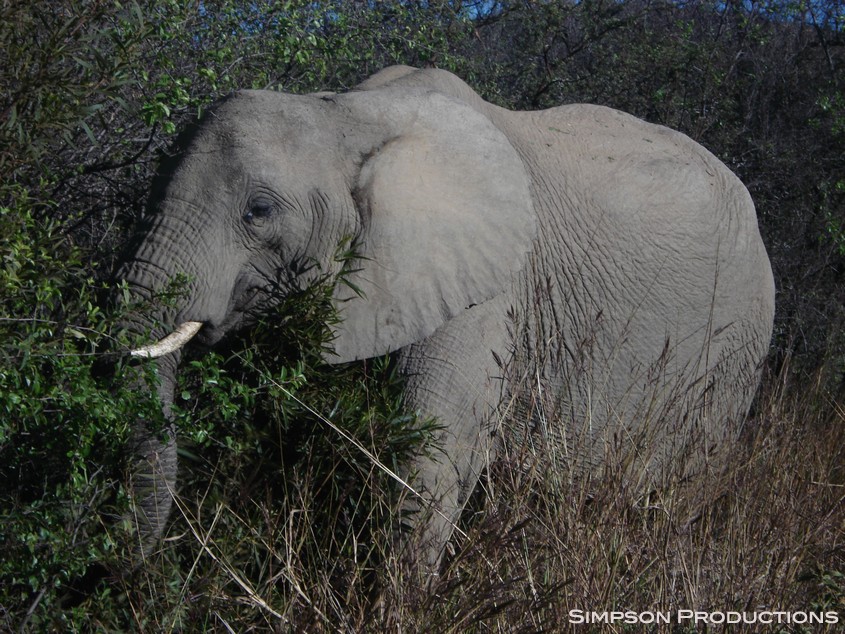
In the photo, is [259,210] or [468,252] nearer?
[259,210]

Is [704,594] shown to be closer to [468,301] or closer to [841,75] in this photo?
[468,301]

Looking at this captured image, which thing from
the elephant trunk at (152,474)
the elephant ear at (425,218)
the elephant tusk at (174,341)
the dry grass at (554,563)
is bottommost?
the dry grass at (554,563)

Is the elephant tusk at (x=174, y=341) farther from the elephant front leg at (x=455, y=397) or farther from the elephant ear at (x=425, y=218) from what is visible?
the elephant front leg at (x=455, y=397)

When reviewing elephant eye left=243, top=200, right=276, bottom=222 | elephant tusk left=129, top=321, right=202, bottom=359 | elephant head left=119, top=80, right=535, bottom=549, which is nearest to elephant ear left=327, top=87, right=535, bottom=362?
elephant head left=119, top=80, right=535, bottom=549

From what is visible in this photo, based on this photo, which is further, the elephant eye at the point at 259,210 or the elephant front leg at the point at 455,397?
the elephant front leg at the point at 455,397

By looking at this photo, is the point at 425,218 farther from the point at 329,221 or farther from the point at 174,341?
the point at 174,341

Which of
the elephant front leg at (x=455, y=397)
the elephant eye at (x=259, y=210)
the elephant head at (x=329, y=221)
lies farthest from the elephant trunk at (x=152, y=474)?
the elephant front leg at (x=455, y=397)

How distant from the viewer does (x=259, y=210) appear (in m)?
3.87

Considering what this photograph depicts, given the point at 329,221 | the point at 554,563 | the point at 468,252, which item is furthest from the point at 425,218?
the point at 554,563

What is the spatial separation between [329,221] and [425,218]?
39 cm

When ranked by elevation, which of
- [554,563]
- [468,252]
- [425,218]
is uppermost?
[425,218]

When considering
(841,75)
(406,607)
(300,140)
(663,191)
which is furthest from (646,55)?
(406,607)

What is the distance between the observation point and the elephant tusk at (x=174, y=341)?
3.48m

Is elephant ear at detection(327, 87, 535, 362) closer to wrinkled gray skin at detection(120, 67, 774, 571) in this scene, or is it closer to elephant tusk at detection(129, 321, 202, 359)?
wrinkled gray skin at detection(120, 67, 774, 571)
